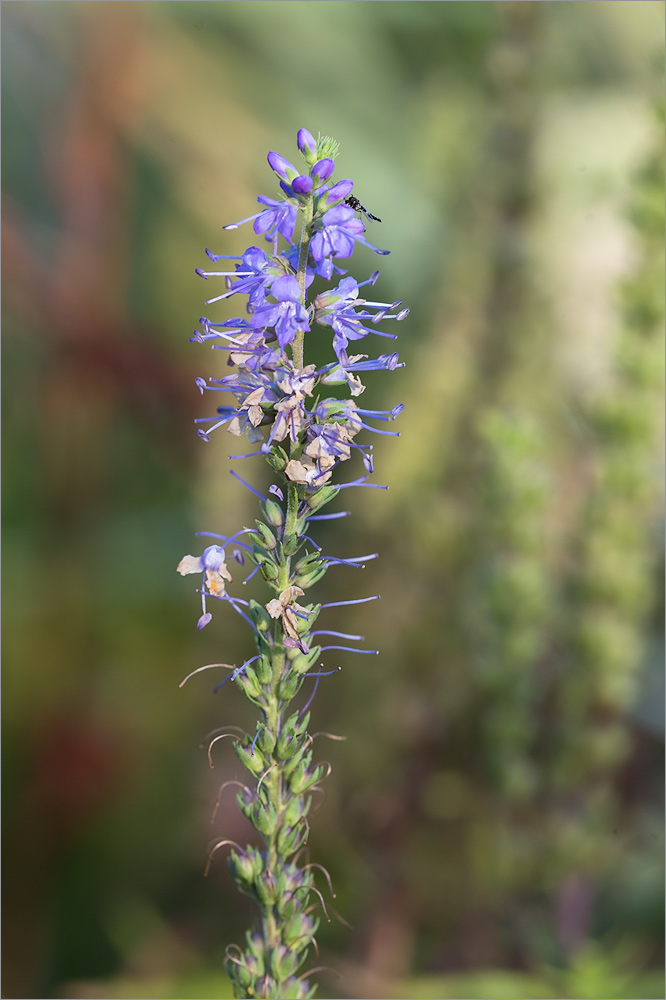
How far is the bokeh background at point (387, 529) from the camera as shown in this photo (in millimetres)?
892

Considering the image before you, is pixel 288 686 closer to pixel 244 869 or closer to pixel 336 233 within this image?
pixel 244 869

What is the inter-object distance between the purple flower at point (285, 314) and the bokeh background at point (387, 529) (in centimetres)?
46

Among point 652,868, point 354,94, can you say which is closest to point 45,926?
point 652,868

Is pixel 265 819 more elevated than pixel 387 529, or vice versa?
pixel 387 529

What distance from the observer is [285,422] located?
40cm

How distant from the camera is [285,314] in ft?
1.29

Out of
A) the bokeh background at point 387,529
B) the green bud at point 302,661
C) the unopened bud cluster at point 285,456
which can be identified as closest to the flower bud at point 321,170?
the unopened bud cluster at point 285,456

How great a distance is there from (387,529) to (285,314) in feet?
2.15

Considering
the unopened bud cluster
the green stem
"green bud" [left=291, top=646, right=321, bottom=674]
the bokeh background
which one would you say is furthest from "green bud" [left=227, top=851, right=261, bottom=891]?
the bokeh background

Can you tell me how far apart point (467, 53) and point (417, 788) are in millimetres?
1229

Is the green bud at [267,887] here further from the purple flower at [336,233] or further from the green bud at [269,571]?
the purple flower at [336,233]

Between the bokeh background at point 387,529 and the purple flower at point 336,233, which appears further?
the bokeh background at point 387,529

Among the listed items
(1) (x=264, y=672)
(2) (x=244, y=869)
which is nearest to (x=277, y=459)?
(1) (x=264, y=672)

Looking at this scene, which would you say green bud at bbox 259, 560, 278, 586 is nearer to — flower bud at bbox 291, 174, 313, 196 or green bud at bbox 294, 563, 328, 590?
green bud at bbox 294, 563, 328, 590
